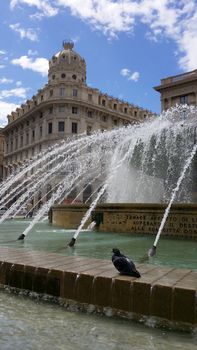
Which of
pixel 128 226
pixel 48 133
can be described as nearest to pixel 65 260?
pixel 128 226

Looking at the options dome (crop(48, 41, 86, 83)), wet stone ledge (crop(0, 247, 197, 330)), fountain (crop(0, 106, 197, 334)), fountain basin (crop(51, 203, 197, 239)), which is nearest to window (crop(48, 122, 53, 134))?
dome (crop(48, 41, 86, 83))

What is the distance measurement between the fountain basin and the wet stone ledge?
5.25 metres

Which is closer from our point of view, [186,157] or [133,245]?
[133,245]

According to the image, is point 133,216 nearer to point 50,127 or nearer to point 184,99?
point 184,99

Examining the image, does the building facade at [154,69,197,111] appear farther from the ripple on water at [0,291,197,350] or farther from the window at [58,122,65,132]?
the ripple on water at [0,291,197,350]

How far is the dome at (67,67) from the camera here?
6975cm

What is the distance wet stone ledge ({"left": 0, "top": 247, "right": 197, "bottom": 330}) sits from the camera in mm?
3764

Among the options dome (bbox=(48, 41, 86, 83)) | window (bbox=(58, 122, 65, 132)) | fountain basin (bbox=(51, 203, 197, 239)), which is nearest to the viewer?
fountain basin (bbox=(51, 203, 197, 239))

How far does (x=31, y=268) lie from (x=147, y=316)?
1656mm

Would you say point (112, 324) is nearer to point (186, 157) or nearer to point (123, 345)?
point (123, 345)

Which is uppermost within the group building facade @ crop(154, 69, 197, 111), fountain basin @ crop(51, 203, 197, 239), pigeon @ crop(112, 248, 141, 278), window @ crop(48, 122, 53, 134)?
building facade @ crop(154, 69, 197, 111)

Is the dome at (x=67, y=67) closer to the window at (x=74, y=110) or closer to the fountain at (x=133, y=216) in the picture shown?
the window at (x=74, y=110)

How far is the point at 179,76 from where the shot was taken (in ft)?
167

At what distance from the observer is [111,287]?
416 centimetres
